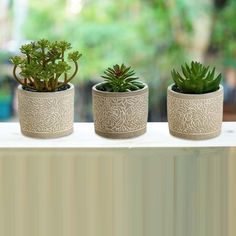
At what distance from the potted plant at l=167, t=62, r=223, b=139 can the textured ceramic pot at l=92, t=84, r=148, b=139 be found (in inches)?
2.3

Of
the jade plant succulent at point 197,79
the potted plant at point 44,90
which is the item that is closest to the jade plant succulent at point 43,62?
the potted plant at point 44,90

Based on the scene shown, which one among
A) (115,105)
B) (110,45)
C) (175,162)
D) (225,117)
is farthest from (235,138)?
(110,45)

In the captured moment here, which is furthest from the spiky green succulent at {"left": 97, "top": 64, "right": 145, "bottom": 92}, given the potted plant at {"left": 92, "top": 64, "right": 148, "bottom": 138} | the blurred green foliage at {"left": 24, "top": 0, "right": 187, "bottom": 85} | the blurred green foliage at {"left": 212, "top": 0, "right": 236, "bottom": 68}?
the blurred green foliage at {"left": 212, "top": 0, "right": 236, "bottom": 68}

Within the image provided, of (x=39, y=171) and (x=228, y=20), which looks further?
(x=228, y=20)

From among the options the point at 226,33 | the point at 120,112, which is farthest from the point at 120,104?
the point at 226,33

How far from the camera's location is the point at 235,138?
4.30ft

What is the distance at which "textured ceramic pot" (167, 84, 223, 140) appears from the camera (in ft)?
4.18

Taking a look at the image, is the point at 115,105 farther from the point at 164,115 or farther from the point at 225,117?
the point at 164,115

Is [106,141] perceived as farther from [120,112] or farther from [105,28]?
[105,28]

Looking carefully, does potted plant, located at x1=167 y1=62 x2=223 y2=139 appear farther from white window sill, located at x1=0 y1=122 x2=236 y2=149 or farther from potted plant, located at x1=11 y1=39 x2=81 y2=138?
potted plant, located at x1=11 y1=39 x2=81 y2=138

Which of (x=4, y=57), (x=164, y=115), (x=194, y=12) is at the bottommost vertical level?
(x=164, y=115)

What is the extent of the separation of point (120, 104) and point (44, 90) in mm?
142

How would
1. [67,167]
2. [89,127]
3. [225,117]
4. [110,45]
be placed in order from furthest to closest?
[110,45] → [225,117] → [89,127] → [67,167]

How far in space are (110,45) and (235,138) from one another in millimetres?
2350
